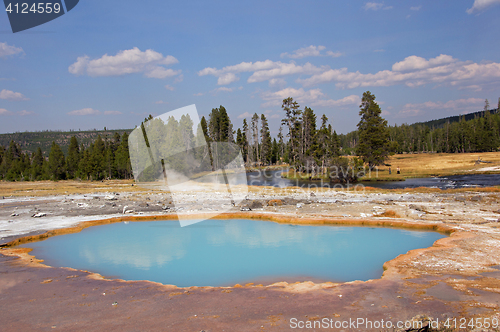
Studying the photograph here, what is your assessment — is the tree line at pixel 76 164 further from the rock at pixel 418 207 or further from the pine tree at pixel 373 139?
the rock at pixel 418 207

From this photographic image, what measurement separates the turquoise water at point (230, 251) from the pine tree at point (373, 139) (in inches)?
1718

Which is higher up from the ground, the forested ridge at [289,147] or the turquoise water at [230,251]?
the forested ridge at [289,147]

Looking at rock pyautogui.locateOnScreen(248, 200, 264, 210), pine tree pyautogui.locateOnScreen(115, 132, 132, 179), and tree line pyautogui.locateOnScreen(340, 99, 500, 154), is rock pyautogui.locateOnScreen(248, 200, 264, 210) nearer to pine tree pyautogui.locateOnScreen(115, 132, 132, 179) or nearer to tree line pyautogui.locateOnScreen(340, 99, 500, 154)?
pine tree pyautogui.locateOnScreen(115, 132, 132, 179)

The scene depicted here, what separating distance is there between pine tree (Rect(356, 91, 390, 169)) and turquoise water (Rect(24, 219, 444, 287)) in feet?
143

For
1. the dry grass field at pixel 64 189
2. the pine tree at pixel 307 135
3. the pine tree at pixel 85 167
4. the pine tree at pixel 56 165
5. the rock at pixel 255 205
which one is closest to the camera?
the rock at pixel 255 205

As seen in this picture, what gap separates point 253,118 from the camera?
303ft

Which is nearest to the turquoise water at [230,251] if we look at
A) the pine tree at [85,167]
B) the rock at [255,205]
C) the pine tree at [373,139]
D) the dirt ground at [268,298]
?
the dirt ground at [268,298]

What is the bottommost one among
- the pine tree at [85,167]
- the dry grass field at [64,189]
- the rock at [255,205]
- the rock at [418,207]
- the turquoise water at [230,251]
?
the turquoise water at [230,251]

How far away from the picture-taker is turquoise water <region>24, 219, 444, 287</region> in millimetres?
11094

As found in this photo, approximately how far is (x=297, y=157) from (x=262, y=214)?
2006 inches

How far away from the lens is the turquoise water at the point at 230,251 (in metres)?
11.1

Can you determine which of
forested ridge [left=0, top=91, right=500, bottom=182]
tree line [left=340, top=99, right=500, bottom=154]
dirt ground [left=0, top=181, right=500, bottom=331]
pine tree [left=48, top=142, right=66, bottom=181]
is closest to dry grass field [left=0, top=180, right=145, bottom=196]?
forested ridge [left=0, top=91, right=500, bottom=182]

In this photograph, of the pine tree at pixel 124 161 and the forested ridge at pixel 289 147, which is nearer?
the forested ridge at pixel 289 147

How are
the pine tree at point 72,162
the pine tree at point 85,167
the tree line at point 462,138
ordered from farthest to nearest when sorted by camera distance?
the tree line at point 462,138, the pine tree at point 72,162, the pine tree at point 85,167
